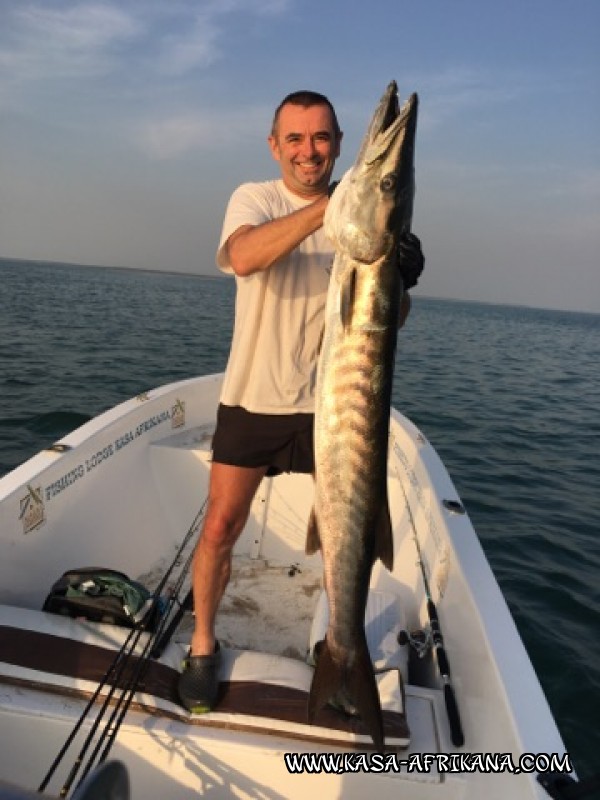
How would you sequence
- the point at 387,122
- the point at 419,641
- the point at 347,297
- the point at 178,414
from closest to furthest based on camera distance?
the point at 387,122 < the point at 347,297 < the point at 419,641 < the point at 178,414

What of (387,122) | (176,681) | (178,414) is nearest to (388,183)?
(387,122)

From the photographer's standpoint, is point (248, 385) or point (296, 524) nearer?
point (248, 385)

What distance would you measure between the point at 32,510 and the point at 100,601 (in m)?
0.81

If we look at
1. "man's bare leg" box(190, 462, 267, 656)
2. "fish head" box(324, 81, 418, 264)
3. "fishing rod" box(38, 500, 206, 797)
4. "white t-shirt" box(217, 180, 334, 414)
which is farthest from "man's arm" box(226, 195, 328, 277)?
"fishing rod" box(38, 500, 206, 797)

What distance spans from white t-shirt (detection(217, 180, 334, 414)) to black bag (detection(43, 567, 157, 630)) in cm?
127

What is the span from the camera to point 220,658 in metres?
2.95

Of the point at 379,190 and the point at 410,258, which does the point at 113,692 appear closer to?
the point at 410,258

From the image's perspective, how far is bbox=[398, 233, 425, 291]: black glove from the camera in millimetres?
2387

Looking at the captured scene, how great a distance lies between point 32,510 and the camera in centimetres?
365

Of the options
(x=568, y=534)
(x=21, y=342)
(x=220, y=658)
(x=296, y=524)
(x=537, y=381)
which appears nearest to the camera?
(x=220, y=658)

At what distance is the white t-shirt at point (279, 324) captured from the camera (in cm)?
304

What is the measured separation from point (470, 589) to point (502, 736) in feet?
2.83

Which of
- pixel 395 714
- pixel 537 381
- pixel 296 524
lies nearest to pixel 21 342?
pixel 296 524

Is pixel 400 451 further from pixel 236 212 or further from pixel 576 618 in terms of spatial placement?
pixel 236 212
